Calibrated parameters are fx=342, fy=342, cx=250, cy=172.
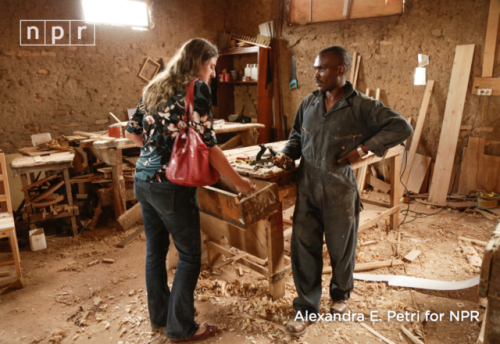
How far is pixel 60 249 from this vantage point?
3963 mm

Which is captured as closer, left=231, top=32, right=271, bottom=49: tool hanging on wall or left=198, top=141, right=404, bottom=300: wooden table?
left=198, top=141, right=404, bottom=300: wooden table

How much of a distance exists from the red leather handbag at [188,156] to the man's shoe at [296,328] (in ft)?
4.12

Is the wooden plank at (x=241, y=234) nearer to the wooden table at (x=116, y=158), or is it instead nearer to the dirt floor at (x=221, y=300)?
the dirt floor at (x=221, y=300)

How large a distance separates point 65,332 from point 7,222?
120cm

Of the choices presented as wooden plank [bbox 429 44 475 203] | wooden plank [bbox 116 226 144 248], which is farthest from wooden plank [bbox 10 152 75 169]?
wooden plank [bbox 429 44 475 203]

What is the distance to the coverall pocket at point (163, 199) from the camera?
78.7 inches

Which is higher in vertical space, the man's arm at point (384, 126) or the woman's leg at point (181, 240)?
the man's arm at point (384, 126)

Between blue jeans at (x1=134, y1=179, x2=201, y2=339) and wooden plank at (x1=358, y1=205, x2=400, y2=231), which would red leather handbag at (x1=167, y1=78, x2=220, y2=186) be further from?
wooden plank at (x1=358, y1=205, x2=400, y2=231)

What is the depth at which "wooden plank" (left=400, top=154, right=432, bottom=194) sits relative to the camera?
515 centimetres

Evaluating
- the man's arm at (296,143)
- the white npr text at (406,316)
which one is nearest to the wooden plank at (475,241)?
the white npr text at (406,316)

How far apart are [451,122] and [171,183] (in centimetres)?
439

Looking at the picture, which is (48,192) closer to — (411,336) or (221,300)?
(221,300)

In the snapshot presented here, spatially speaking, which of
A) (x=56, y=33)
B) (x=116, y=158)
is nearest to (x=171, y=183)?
(x=116, y=158)

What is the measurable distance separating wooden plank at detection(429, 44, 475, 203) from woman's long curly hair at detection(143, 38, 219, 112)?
4.15 m
